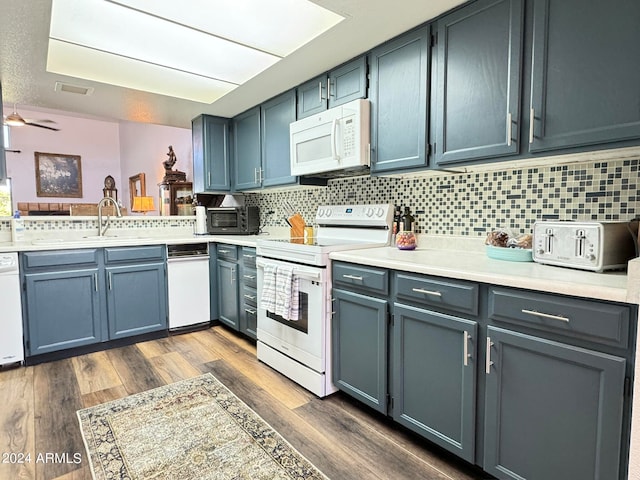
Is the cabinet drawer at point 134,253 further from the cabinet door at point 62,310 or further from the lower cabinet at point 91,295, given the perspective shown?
the cabinet door at point 62,310

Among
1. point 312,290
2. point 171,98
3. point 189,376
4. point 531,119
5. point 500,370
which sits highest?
point 171,98

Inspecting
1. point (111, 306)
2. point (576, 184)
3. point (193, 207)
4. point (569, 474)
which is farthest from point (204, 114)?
point (569, 474)

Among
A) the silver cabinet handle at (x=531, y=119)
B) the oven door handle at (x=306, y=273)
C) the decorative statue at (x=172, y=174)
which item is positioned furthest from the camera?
the decorative statue at (x=172, y=174)

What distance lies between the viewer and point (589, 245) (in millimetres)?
1361

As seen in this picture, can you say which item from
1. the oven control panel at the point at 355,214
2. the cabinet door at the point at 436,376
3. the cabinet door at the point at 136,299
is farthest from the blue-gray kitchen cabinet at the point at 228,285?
the cabinet door at the point at 436,376

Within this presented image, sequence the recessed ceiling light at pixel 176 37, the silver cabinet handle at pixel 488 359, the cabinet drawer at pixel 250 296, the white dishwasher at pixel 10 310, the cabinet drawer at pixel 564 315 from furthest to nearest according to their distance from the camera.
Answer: the cabinet drawer at pixel 250 296
the white dishwasher at pixel 10 310
the recessed ceiling light at pixel 176 37
the silver cabinet handle at pixel 488 359
the cabinet drawer at pixel 564 315

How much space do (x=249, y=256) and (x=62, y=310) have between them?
1.45 meters

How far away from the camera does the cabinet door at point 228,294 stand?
3.19 metres

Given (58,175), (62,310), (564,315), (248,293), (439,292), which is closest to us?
(564,315)

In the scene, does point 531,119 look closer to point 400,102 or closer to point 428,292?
point 400,102

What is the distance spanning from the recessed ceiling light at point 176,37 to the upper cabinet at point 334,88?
0.34 m

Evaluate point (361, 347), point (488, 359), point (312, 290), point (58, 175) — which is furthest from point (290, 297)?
point (58, 175)

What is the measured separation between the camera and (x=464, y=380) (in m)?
1.47

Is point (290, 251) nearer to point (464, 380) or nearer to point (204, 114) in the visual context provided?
point (464, 380)
